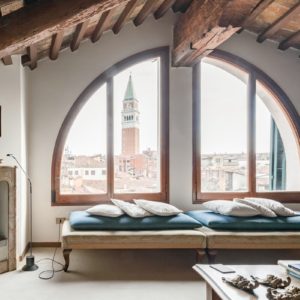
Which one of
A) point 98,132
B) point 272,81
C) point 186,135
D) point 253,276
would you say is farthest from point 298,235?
point 98,132

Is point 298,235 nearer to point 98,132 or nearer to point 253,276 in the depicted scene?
point 253,276

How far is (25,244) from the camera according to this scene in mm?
4277

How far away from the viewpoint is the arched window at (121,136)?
4637 mm

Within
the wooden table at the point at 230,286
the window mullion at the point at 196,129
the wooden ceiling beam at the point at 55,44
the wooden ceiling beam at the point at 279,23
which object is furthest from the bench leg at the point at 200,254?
the wooden ceiling beam at the point at 279,23

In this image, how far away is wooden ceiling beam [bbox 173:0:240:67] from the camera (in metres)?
3.21

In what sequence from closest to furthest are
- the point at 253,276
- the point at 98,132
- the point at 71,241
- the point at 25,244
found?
the point at 253,276 < the point at 71,241 < the point at 25,244 < the point at 98,132

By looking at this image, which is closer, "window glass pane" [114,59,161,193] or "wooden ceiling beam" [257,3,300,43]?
"wooden ceiling beam" [257,3,300,43]

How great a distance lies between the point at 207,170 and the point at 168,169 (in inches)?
22.8

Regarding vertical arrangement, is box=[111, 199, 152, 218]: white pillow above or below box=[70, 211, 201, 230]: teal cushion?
above

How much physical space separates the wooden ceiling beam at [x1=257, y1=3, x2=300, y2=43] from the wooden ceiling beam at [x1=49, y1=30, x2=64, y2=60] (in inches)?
101

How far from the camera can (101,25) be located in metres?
4.01

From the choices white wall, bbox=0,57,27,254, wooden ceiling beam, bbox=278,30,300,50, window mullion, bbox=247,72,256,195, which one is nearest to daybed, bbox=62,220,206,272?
white wall, bbox=0,57,27,254

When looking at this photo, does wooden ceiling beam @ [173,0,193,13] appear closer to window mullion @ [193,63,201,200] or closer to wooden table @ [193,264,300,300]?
window mullion @ [193,63,201,200]

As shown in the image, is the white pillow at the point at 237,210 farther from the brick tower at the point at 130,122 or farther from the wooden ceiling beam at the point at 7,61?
the wooden ceiling beam at the point at 7,61
